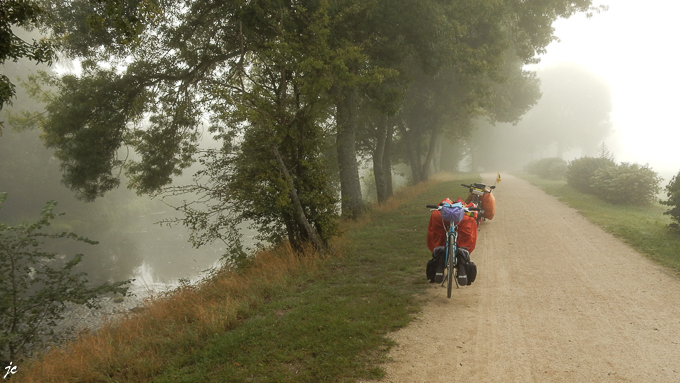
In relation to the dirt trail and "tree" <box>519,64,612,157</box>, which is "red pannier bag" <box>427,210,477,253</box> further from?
"tree" <box>519,64,612,157</box>

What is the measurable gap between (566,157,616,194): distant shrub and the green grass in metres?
15.1

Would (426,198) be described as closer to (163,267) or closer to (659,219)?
(659,219)

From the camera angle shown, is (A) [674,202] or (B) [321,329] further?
(A) [674,202]

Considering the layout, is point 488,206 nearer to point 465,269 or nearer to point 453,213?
point 465,269

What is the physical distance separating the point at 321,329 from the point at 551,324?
321 centimetres

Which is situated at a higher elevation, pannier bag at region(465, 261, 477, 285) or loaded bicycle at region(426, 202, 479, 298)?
loaded bicycle at region(426, 202, 479, 298)

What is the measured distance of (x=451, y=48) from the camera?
512 inches

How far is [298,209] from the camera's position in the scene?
811 centimetres

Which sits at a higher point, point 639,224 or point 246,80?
point 246,80

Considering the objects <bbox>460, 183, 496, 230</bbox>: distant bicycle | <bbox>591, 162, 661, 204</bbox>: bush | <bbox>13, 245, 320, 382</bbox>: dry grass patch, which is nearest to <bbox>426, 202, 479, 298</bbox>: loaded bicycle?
<bbox>13, 245, 320, 382</bbox>: dry grass patch

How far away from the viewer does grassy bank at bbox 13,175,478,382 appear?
14.0 feet

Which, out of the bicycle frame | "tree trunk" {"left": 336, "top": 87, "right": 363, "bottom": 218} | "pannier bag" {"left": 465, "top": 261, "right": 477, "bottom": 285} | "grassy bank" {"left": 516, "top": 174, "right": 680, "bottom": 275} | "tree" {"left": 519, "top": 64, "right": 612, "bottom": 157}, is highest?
"tree" {"left": 519, "top": 64, "right": 612, "bottom": 157}

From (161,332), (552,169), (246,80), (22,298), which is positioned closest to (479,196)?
(246,80)

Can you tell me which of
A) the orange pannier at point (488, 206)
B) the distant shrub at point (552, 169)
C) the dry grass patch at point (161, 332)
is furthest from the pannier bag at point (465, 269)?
the distant shrub at point (552, 169)
